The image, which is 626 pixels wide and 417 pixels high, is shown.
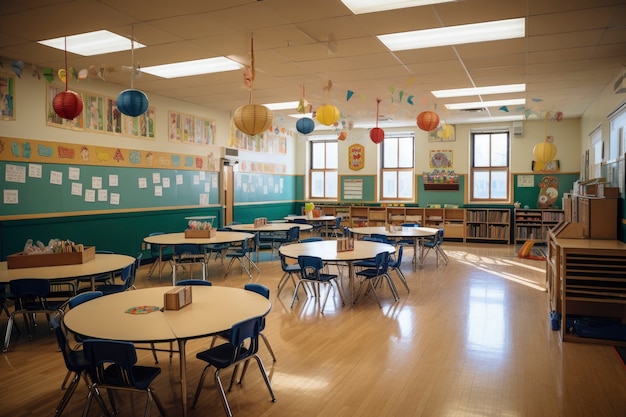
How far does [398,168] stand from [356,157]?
137 centimetres

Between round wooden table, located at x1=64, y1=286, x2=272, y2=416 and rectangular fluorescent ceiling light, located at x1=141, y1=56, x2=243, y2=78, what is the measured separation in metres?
4.33

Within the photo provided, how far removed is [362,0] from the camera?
15.8 ft

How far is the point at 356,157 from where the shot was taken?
48.8 feet

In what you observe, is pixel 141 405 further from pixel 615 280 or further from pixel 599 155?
pixel 599 155

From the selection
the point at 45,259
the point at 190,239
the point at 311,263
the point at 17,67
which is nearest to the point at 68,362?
the point at 45,259

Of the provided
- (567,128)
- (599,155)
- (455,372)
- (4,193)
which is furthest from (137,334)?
(567,128)

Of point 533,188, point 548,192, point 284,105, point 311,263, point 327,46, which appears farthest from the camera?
point 533,188

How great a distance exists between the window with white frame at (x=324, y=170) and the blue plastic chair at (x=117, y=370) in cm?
1248

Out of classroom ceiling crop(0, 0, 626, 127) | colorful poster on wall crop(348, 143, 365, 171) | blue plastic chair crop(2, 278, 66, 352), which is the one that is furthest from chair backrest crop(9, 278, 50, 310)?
colorful poster on wall crop(348, 143, 365, 171)

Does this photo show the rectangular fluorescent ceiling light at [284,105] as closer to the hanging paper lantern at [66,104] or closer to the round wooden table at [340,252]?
the round wooden table at [340,252]

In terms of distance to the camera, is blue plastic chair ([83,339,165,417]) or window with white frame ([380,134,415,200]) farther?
window with white frame ([380,134,415,200])

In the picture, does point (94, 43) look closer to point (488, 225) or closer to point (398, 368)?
point (398, 368)

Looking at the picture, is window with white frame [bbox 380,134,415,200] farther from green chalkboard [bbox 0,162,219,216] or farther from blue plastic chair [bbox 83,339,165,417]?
blue plastic chair [bbox 83,339,165,417]

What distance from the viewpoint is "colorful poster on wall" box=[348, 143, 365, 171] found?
14.8m
